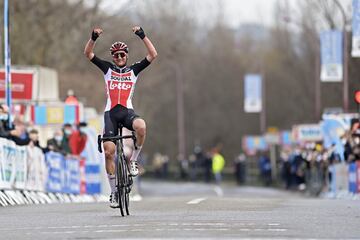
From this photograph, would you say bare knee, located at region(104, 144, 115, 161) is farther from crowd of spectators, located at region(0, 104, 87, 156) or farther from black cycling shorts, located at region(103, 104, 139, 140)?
crowd of spectators, located at region(0, 104, 87, 156)

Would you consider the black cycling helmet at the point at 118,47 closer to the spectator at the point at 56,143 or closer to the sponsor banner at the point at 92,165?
the spectator at the point at 56,143

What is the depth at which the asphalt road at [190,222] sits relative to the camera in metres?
12.3

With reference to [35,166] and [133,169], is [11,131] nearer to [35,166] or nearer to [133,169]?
[35,166]

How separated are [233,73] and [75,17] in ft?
151

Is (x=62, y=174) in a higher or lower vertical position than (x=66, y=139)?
lower

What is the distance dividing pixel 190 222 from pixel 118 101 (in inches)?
96.9

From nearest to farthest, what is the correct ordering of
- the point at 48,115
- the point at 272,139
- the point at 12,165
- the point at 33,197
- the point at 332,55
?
the point at 12,165 < the point at 33,197 < the point at 48,115 < the point at 332,55 < the point at 272,139

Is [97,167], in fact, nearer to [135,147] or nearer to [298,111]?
[135,147]

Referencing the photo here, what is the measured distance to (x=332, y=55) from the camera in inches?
1615

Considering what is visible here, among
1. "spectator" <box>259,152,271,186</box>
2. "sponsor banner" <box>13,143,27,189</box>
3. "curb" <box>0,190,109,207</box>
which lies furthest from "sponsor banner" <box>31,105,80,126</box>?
"spectator" <box>259,152,271,186</box>

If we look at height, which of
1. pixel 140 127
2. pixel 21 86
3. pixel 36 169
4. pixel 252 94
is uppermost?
pixel 252 94

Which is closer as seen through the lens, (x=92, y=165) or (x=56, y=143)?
(x=56, y=143)

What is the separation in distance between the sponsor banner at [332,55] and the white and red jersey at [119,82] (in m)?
25.7

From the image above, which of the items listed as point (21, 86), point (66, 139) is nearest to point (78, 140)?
point (66, 139)
